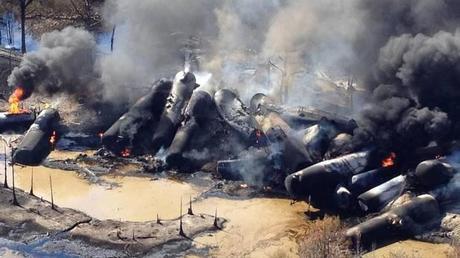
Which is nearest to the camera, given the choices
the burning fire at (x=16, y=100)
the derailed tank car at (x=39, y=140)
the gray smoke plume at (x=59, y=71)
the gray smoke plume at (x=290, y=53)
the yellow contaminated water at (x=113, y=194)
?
the yellow contaminated water at (x=113, y=194)

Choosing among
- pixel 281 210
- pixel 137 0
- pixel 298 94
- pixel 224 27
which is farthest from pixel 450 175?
pixel 137 0

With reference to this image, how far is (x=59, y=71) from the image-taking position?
4622 cm

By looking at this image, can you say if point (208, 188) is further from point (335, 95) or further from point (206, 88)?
point (335, 95)

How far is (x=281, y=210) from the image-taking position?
3153 centimetres

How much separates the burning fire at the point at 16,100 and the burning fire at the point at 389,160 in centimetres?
2507

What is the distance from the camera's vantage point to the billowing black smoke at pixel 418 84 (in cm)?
3241

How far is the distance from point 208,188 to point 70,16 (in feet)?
136

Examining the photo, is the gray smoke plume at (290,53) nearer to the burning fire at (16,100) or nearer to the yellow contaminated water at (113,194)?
the burning fire at (16,100)

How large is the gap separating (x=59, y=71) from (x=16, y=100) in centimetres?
415

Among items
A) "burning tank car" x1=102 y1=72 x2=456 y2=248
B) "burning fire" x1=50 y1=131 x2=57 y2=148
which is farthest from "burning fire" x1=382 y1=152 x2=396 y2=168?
"burning fire" x1=50 y1=131 x2=57 y2=148

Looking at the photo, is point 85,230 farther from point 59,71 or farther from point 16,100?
point 59,71

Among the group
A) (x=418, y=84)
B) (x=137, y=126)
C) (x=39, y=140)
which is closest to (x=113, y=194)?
(x=137, y=126)

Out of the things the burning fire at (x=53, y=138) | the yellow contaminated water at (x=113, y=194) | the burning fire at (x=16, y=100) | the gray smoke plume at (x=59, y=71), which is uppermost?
the gray smoke plume at (x=59, y=71)

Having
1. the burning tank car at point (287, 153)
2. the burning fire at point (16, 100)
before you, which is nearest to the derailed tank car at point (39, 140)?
the burning fire at point (16, 100)
